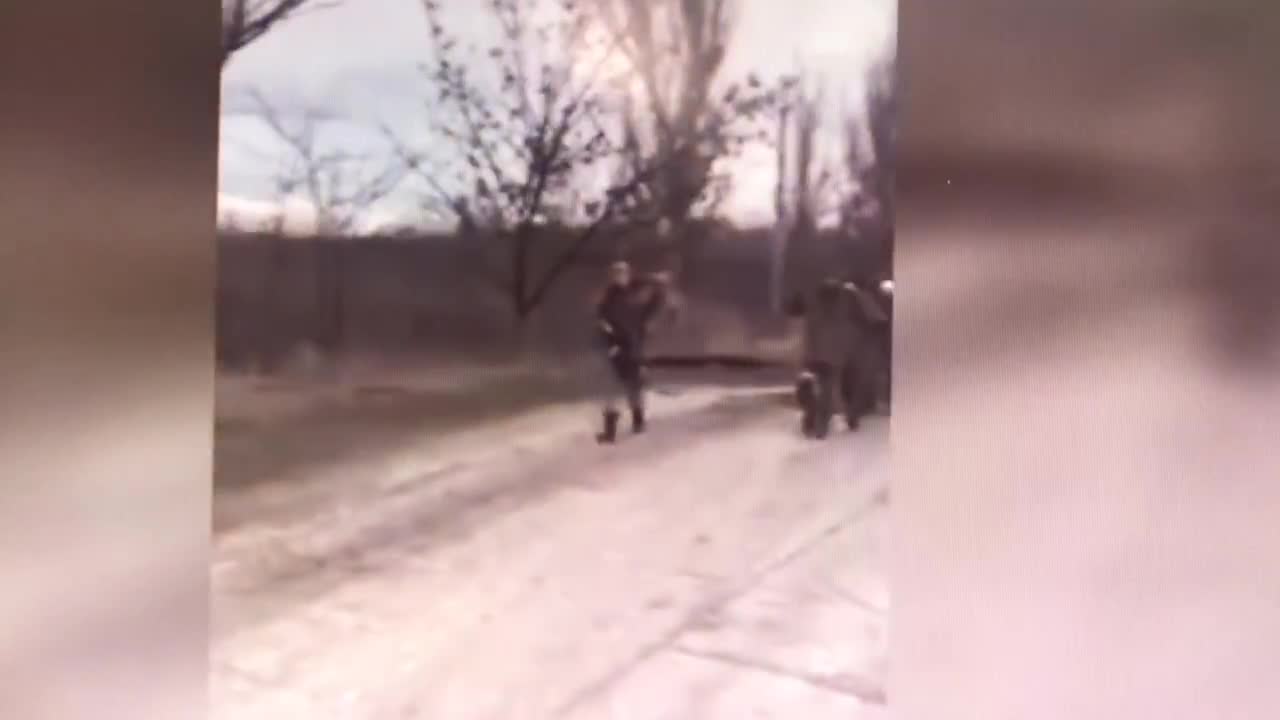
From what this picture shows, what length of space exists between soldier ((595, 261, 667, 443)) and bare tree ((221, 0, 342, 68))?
29 centimetres

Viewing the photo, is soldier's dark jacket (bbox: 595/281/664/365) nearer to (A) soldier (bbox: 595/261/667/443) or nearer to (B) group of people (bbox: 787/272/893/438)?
(A) soldier (bbox: 595/261/667/443)

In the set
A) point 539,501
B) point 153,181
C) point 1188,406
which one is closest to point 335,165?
point 153,181

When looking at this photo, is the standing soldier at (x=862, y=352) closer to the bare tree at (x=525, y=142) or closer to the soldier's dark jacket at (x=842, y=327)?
the soldier's dark jacket at (x=842, y=327)

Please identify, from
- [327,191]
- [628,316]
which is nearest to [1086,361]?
[628,316]

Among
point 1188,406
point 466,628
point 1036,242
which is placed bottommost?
point 466,628

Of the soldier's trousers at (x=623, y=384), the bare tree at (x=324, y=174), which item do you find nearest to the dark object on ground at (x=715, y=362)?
the soldier's trousers at (x=623, y=384)

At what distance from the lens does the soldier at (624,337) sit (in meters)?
0.98

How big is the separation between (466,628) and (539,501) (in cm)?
10

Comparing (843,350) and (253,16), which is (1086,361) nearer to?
(843,350)

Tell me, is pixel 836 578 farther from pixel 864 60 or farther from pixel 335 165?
pixel 335 165

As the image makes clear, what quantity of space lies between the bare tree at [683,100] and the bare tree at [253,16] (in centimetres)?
21

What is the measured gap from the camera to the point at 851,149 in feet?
3.09

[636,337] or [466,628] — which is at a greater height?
[636,337]

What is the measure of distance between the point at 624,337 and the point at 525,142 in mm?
153
